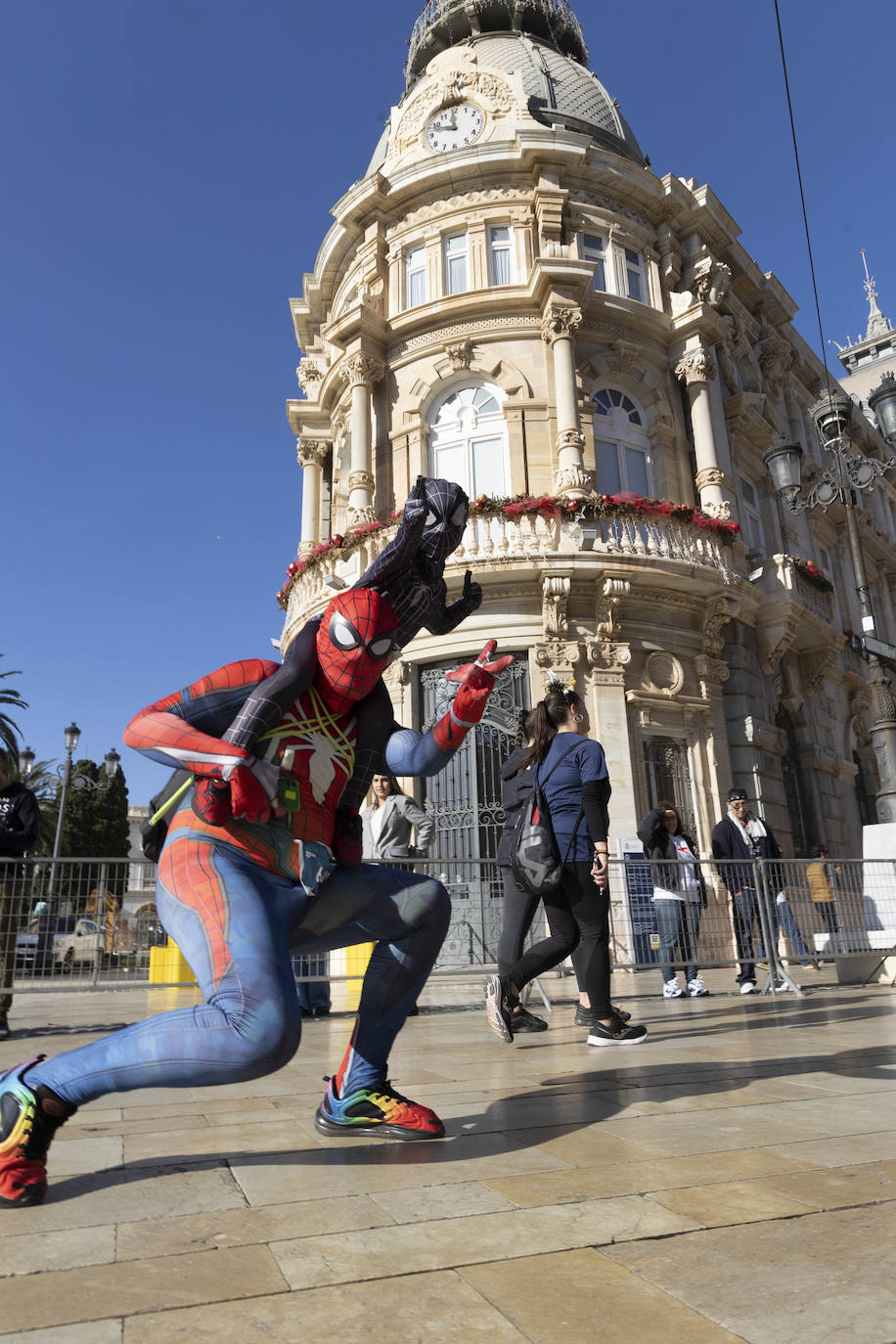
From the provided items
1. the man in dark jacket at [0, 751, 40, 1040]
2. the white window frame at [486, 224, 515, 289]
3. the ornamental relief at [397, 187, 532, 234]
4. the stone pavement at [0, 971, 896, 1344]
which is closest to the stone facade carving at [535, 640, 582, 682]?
the white window frame at [486, 224, 515, 289]

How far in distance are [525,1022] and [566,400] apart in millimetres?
13671

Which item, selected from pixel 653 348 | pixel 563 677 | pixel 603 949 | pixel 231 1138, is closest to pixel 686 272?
pixel 653 348

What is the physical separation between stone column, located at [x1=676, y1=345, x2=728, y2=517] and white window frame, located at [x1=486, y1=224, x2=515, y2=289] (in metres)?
4.00

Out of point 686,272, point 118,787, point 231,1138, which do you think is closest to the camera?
point 231,1138

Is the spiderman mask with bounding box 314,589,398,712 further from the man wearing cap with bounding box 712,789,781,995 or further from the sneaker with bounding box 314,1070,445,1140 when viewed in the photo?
the man wearing cap with bounding box 712,789,781,995

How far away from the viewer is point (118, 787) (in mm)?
45406

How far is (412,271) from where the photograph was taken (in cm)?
1997

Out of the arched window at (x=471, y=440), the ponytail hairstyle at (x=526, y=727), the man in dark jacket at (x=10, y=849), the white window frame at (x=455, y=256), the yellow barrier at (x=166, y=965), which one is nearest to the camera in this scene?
the ponytail hairstyle at (x=526, y=727)

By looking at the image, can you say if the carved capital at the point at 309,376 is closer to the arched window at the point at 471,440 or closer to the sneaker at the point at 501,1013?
the arched window at the point at 471,440

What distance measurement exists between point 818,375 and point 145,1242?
99.3 ft

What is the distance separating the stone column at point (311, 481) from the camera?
21.7 meters

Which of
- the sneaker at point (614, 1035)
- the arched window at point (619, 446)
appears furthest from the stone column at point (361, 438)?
the sneaker at point (614, 1035)

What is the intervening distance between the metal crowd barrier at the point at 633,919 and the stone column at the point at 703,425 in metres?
9.87

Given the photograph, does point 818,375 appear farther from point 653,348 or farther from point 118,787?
point 118,787
